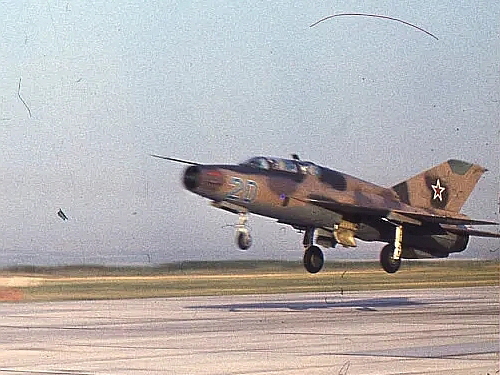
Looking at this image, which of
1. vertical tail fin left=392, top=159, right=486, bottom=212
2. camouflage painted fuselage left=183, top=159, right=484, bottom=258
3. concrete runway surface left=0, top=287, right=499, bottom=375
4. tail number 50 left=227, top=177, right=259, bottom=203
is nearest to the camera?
concrete runway surface left=0, top=287, right=499, bottom=375

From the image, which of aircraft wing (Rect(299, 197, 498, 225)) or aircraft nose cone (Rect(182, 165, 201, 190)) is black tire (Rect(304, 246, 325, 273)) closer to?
aircraft wing (Rect(299, 197, 498, 225))

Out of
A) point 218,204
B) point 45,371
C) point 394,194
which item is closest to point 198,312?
point 218,204

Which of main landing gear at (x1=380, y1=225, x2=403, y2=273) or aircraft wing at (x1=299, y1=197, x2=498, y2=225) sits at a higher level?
aircraft wing at (x1=299, y1=197, x2=498, y2=225)

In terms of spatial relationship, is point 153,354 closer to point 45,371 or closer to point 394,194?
point 45,371

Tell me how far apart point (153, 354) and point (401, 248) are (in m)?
15.9

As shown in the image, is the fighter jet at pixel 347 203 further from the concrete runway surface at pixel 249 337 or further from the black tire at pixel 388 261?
the concrete runway surface at pixel 249 337

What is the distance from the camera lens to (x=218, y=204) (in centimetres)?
2898

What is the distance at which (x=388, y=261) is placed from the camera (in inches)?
1281

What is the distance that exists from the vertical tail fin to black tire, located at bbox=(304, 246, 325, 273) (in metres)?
4.41

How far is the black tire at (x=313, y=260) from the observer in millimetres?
31062

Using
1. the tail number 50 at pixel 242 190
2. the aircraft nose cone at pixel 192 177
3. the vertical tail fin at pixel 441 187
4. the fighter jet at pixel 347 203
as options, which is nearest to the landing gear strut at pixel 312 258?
the fighter jet at pixel 347 203

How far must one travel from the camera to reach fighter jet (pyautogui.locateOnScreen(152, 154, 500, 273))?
29078 mm

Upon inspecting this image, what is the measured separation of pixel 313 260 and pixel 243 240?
17.3ft

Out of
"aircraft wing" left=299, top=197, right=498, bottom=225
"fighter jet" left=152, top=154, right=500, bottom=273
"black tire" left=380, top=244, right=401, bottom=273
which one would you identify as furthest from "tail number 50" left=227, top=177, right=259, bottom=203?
"black tire" left=380, top=244, right=401, bottom=273
